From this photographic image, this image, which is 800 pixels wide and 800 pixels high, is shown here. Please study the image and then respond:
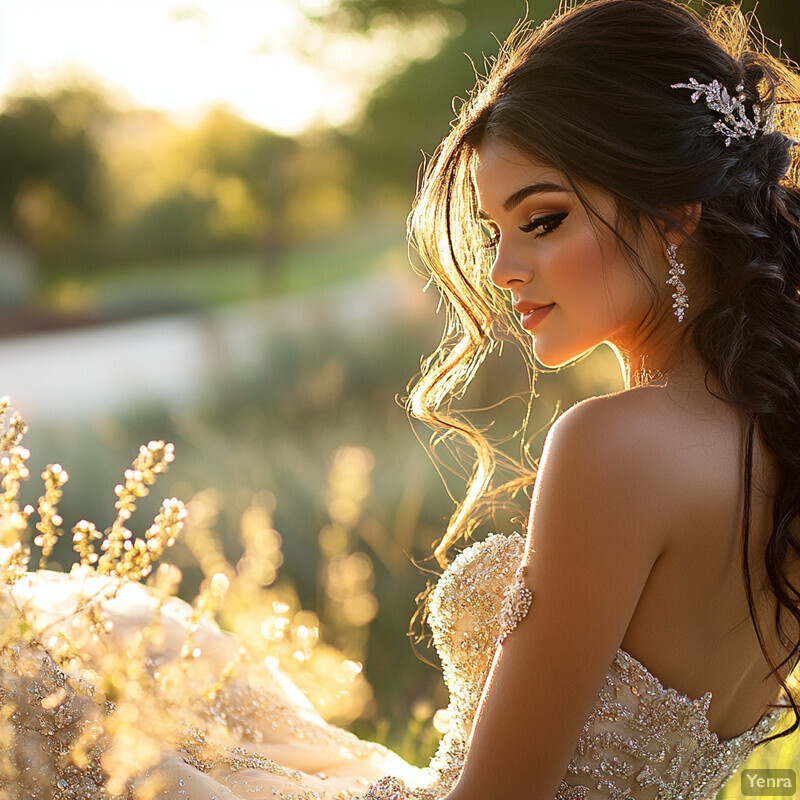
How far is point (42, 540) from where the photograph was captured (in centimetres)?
126

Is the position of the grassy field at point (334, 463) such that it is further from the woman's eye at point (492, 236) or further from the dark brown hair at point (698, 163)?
the dark brown hair at point (698, 163)

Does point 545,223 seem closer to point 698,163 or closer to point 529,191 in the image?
point 529,191

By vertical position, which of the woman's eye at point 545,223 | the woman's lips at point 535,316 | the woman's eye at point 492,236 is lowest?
the woman's lips at point 535,316

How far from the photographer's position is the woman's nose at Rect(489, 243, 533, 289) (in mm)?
1446

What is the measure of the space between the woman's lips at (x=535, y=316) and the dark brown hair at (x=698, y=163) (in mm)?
165

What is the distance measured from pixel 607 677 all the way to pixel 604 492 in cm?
33

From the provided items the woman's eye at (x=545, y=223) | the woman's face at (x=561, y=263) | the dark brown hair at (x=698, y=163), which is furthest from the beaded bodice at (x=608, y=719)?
the woman's eye at (x=545, y=223)

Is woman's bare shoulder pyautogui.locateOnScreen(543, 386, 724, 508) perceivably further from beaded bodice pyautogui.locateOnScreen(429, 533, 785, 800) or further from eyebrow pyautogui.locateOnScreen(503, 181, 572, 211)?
eyebrow pyautogui.locateOnScreen(503, 181, 572, 211)

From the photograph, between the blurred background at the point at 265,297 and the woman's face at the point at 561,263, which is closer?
the woman's face at the point at 561,263

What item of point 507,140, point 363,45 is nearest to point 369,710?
point 507,140

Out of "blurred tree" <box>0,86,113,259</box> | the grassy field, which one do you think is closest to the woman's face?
the grassy field

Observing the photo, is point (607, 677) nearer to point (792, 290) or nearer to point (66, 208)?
point (792, 290)

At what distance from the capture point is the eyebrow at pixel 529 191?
4.58 feet

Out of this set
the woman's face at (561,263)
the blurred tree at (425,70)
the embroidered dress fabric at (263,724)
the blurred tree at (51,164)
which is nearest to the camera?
the embroidered dress fabric at (263,724)
